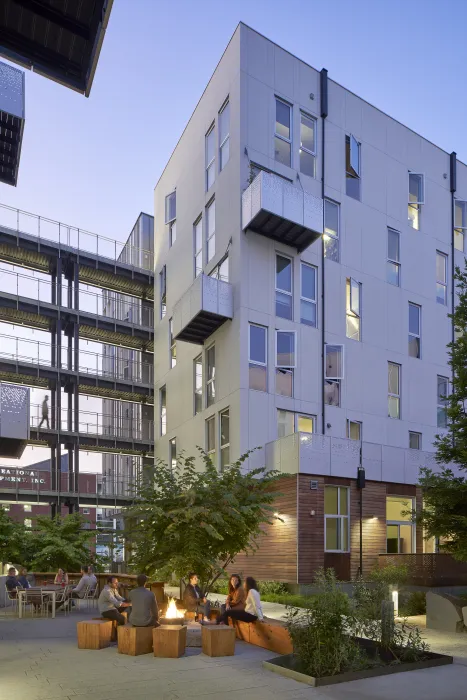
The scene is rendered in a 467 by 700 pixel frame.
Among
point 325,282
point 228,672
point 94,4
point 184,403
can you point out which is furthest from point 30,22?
point 184,403

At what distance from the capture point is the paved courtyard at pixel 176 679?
1066 cm

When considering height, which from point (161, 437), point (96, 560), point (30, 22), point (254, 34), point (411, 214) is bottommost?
point (96, 560)

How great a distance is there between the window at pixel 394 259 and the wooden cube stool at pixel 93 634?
968 inches

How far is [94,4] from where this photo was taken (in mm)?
7223

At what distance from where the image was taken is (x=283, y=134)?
3259 cm

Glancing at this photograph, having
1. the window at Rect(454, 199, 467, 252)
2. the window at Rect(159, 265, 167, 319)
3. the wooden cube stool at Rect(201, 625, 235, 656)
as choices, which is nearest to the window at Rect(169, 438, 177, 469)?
the window at Rect(159, 265, 167, 319)

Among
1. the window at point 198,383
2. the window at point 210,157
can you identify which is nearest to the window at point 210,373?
the window at point 198,383

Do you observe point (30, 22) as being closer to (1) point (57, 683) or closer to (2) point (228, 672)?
(1) point (57, 683)

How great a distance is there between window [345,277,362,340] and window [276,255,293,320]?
3.15m

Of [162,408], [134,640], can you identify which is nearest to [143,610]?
Result: [134,640]

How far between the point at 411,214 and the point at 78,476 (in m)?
22.3

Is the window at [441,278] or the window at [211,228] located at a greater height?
the window at [211,228]

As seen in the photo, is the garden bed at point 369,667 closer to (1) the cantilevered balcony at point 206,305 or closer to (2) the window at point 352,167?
(1) the cantilevered balcony at point 206,305

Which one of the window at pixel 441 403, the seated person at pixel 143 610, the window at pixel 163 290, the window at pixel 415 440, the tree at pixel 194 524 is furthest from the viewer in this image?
the window at pixel 163 290
